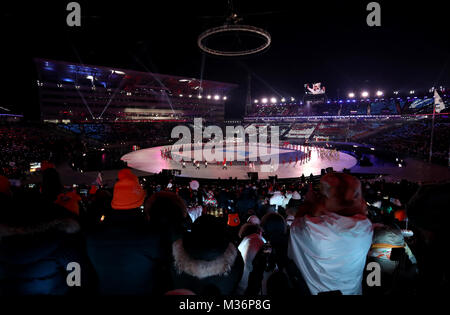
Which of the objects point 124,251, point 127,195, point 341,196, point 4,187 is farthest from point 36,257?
point 341,196

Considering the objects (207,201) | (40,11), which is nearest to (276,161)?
(207,201)

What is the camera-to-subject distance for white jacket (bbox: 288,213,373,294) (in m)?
1.86

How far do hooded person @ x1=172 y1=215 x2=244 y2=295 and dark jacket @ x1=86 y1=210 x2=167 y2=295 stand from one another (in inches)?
9.3

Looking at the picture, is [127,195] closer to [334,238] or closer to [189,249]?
[189,249]

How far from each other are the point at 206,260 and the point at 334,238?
3.36 feet

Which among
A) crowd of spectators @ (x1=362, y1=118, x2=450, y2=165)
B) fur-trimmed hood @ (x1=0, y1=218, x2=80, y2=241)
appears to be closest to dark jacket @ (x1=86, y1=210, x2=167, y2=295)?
fur-trimmed hood @ (x1=0, y1=218, x2=80, y2=241)

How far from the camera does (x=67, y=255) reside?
190 centimetres

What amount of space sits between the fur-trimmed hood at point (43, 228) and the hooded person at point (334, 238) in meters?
1.86

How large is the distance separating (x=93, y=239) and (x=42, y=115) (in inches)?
2404

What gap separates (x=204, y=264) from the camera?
169 cm

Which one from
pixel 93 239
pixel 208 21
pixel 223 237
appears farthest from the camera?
pixel 208 21

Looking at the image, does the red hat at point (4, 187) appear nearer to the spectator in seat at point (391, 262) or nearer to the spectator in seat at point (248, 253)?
the spectator in seat at point (248, 253)
